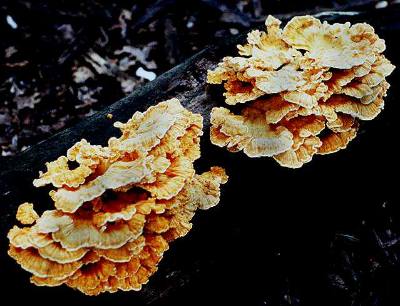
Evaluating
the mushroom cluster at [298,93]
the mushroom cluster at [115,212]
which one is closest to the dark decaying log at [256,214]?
the mushroom cluster at [298,93]

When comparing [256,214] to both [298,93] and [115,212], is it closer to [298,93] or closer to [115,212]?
[298,93]

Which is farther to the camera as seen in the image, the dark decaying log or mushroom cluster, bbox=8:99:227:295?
the dark decaying log

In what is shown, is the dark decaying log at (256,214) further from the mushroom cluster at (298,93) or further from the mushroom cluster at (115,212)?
the mushroom cluster at (115,212)

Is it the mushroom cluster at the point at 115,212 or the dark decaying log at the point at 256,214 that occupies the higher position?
the mushroom cluster at the point at 115,212

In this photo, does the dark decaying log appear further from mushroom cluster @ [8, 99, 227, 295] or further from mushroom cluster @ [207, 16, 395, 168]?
mushroom cluster @ [8, 99, 227, 295]

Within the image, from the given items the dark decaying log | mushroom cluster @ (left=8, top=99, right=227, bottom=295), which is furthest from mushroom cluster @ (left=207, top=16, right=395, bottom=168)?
mushroom cluster @ (left=8, top=99, right=227, bottom=295)

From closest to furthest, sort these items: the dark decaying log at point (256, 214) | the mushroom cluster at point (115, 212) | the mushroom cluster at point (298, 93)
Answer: the mushroom cluster at point (115, 212)
the mushroom cluster at point (298, 93)
the dark decaying log at point (256, 214)
